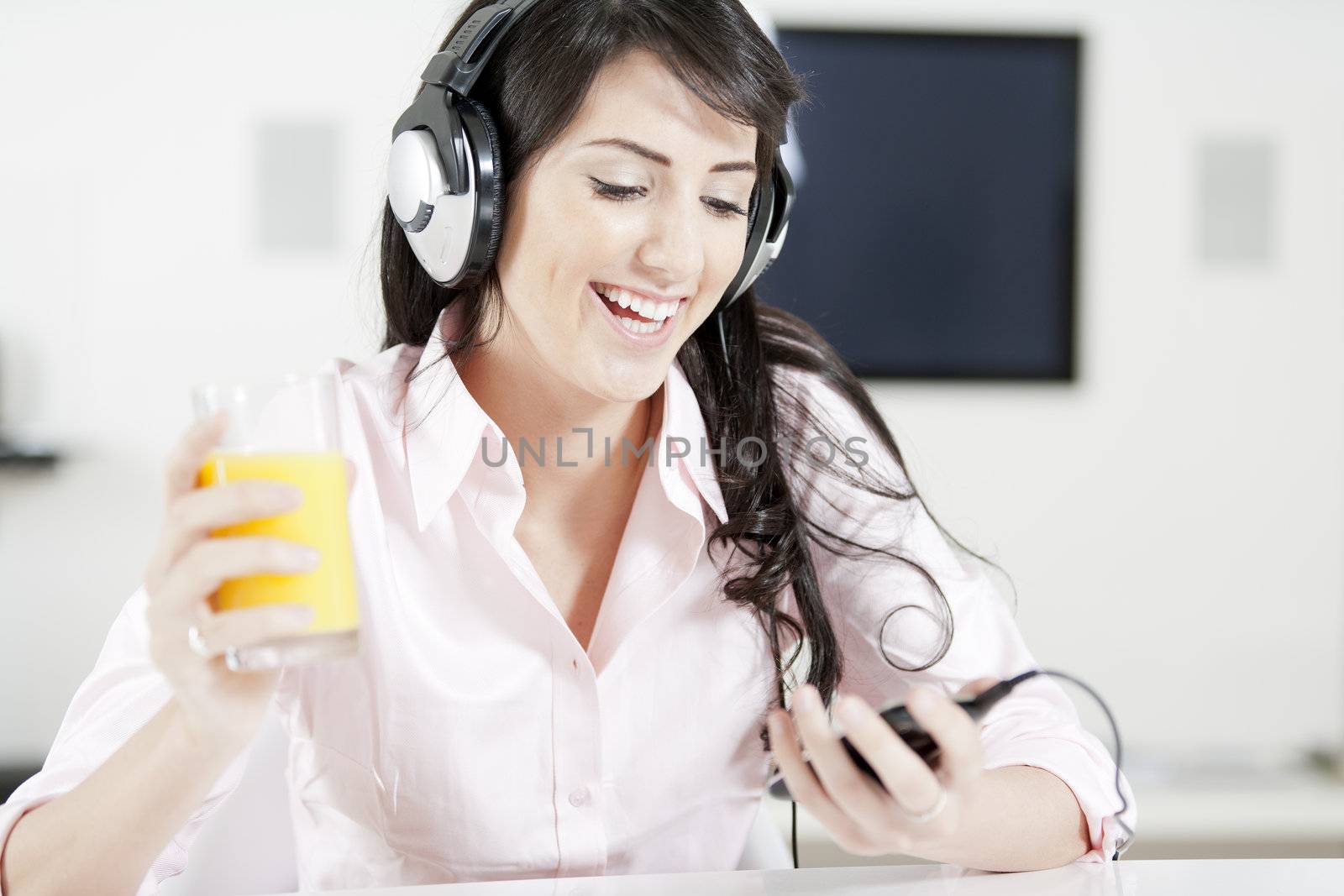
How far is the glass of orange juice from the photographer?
670 millimetres

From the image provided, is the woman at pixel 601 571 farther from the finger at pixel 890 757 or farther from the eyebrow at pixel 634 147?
the finger at pixel 890 757

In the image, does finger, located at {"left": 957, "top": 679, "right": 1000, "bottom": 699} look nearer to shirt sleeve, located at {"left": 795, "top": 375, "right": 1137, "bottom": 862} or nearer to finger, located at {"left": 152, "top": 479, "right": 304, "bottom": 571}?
shirt sleeve, located at {"left": 795, "top": 375, "right": 1137, "bottom": 862}

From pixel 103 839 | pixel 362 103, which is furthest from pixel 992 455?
pixel 103 839

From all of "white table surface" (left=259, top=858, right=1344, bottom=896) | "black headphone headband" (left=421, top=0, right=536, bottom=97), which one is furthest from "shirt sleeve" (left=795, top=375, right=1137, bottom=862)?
"black headphone headband" (left=421, top=0, right=536, bottom=97)

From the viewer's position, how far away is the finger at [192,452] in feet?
2.12

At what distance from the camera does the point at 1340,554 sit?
111 inches

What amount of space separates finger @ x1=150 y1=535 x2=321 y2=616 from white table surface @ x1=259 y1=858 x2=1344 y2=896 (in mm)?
271

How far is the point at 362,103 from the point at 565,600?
179 centimetres

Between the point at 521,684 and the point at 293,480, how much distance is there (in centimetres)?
46

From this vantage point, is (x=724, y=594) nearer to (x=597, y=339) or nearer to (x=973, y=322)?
(x=597, y=339)

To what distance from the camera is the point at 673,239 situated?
105 centimetres

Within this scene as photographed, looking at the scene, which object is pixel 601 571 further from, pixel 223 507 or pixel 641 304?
pixel 223 507

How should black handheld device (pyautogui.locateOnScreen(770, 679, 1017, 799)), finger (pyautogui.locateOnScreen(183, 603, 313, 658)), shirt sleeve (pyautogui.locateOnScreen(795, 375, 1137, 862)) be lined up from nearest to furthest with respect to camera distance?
finger (pyautogui.locateOnScreen(183, 603, 313, 658)) → black handheld device (pyautogui.locateOnScreen(770, 679, 1017, 799)) → shirt sleeve (pyautogui.locateOnScreen(795, 375, 1137, 862))

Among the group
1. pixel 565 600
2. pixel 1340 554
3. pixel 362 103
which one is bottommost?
pixel 1340 554
